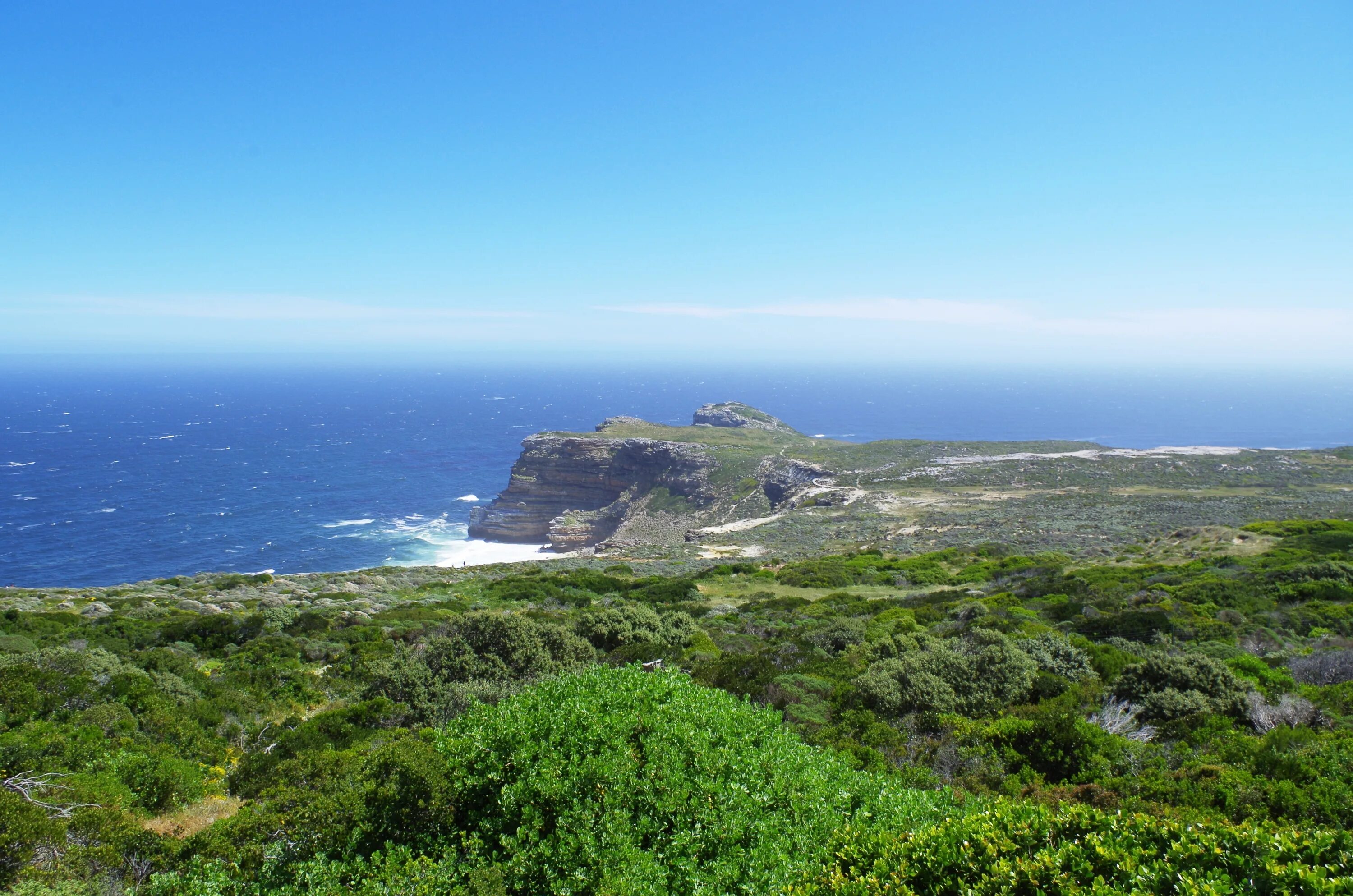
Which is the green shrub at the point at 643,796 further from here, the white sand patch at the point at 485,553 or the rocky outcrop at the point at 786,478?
the rocky outcrop at the point at 786,478

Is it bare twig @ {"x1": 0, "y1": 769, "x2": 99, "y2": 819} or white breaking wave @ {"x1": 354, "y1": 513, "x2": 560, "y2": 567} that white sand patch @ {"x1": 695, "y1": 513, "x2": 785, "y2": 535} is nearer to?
white breaking wave @ {"x1": 354, "y1": 513, "x2": 560, "y2": 567}

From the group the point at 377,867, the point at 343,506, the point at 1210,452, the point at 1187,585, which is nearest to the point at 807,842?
the point at 377,867

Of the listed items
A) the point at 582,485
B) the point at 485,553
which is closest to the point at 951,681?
the point at 485,553

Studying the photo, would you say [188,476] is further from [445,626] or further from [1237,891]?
[1237,891]

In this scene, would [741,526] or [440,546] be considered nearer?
[741,526]

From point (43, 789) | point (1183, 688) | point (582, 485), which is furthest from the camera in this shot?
point (582, 485)

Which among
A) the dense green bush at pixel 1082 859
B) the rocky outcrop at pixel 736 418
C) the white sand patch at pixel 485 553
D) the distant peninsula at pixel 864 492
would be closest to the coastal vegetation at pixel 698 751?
the dense green bush at pixel 1082 859

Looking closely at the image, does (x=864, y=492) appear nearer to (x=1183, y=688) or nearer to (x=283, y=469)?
(x=1183, y=688)
